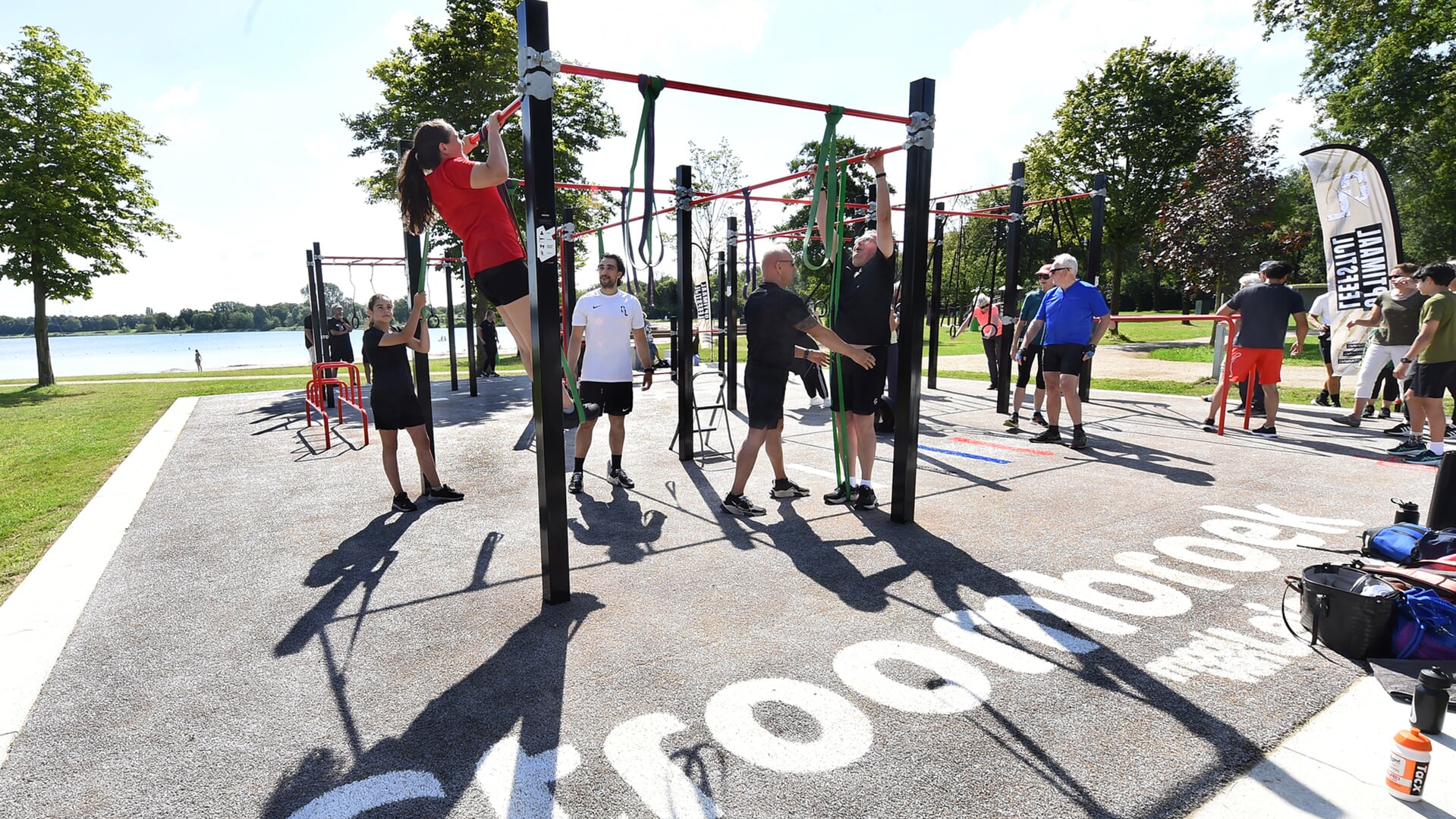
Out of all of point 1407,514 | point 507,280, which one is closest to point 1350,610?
point 1407,514

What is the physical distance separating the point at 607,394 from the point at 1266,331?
22.1ft

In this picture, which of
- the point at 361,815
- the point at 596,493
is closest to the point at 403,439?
the point at 596,493

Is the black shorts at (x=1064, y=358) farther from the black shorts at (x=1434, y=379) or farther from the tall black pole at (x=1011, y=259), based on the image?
the black shorts at (x=1434, y=379)

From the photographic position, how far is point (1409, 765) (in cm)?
189

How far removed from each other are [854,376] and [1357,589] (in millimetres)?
2720

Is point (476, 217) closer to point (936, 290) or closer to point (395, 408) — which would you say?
point (395, 408)

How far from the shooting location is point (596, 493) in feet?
18.8

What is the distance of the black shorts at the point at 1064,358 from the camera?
6.84 metres

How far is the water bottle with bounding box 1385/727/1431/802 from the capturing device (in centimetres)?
187

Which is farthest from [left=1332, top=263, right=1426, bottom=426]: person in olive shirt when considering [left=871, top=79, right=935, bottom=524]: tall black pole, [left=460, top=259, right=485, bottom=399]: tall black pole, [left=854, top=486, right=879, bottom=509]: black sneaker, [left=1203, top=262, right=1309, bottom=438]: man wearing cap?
[left=460, top=259, right=485, bottom=399]: tall black pole

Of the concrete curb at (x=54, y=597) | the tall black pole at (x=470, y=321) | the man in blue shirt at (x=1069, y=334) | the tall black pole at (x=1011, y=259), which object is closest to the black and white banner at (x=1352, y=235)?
the tall black pole at (x=1011, y=259)

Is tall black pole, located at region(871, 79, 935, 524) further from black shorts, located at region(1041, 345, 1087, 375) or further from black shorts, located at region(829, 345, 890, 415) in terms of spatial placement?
black shorts, located at region(1041, 345, 1087, 375)

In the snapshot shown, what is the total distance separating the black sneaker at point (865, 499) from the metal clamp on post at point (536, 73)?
10.5 feet

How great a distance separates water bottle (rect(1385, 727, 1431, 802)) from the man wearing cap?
21.2 feet
